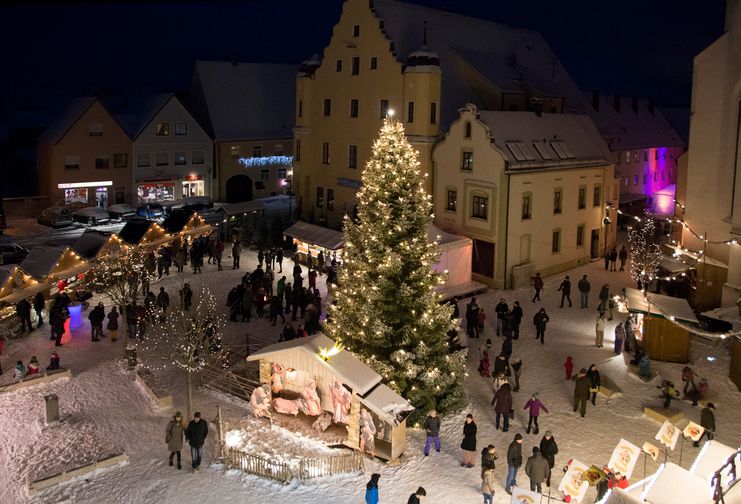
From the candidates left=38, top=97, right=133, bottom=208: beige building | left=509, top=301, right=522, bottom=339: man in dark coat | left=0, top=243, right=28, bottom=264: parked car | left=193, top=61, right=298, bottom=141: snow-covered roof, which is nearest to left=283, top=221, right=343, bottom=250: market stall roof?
left=509, top=301, right=522, bottom=339: man in dark coat

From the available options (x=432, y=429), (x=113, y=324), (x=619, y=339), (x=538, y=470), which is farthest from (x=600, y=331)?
(x=113, y=324)

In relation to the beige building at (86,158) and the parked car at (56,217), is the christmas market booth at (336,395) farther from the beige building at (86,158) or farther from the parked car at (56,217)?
the beige building at (86,158)

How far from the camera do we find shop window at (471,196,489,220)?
1390 inches

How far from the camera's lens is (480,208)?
1406 inches

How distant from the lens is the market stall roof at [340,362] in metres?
18.3

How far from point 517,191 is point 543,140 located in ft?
14.8

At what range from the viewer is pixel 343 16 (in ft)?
141

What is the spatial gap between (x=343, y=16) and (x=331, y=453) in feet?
102

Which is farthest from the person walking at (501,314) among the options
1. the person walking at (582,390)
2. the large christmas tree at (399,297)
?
the large christmas tree at (399,297)

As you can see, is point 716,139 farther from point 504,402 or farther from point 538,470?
point 538,470

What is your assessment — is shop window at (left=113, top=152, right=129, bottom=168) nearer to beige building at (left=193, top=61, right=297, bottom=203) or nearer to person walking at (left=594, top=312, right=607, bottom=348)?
beige building at (left=193, top=61, right=297, bottom=203)

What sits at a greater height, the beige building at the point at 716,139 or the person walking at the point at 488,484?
the beige building at the point at 716,139

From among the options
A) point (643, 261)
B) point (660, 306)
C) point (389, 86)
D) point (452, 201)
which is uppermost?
point (389, 86)

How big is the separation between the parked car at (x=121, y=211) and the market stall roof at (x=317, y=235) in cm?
1728
